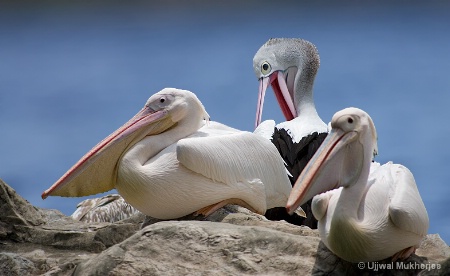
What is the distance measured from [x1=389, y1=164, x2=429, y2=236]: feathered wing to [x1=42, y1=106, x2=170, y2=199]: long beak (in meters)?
1.92

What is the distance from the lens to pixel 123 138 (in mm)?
6141

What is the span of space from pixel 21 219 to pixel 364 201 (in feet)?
8.11

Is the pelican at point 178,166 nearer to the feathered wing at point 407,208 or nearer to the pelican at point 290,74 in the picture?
the feathered wing at point 407,208

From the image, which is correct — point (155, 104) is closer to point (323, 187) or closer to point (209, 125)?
point (209, 125)

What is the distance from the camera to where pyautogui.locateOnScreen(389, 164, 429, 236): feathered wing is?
15.0 ft

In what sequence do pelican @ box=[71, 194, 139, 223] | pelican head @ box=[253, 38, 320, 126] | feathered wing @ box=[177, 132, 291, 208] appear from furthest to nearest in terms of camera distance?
pelican head @ box=[253, 38, 320, 126] < pelican @ box=[71, 194, 139, 223] < feathered wing @ box=[177, 132, 291, 208]

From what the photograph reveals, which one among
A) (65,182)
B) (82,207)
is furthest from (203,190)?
(82,207)

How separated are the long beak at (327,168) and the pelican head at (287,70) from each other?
4895 millimetres

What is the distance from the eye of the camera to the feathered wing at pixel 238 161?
583 centimetres

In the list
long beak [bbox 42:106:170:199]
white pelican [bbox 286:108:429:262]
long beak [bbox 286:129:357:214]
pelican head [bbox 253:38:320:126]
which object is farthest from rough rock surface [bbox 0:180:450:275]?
pelican head [bbox 253:38:320:126]

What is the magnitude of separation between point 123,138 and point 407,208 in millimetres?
2177

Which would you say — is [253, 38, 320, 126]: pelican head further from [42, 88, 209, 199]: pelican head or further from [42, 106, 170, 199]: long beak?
[42, 106, 170, 199]: long beak

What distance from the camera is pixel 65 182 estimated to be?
609 cm

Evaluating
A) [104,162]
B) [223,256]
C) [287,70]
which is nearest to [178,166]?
[104,162]
